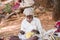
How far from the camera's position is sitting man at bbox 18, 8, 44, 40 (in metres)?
2.10

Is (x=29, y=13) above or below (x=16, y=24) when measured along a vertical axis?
above

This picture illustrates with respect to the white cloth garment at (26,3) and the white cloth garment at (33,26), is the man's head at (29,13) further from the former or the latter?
the white cloth garment at (26,3)

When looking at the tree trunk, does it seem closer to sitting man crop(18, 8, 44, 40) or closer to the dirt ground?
the dirt ground

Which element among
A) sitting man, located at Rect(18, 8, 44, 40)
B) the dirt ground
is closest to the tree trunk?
the dirt ground

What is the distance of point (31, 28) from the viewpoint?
7.03ft

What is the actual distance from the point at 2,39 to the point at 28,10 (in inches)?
13.3

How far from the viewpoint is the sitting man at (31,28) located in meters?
2.10

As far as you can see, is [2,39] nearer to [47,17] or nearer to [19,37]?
[19,37]

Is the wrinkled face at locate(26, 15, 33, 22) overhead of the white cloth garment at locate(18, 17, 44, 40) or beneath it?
overhead

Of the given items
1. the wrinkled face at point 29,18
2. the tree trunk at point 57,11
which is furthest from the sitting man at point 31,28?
the tree trunk at point 57,11

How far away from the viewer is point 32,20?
83.9 inches

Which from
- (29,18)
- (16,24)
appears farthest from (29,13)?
(16,24)

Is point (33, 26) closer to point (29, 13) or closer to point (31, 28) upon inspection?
point (31, 28)

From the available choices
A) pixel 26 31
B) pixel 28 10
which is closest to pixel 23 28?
pixel 26 31
